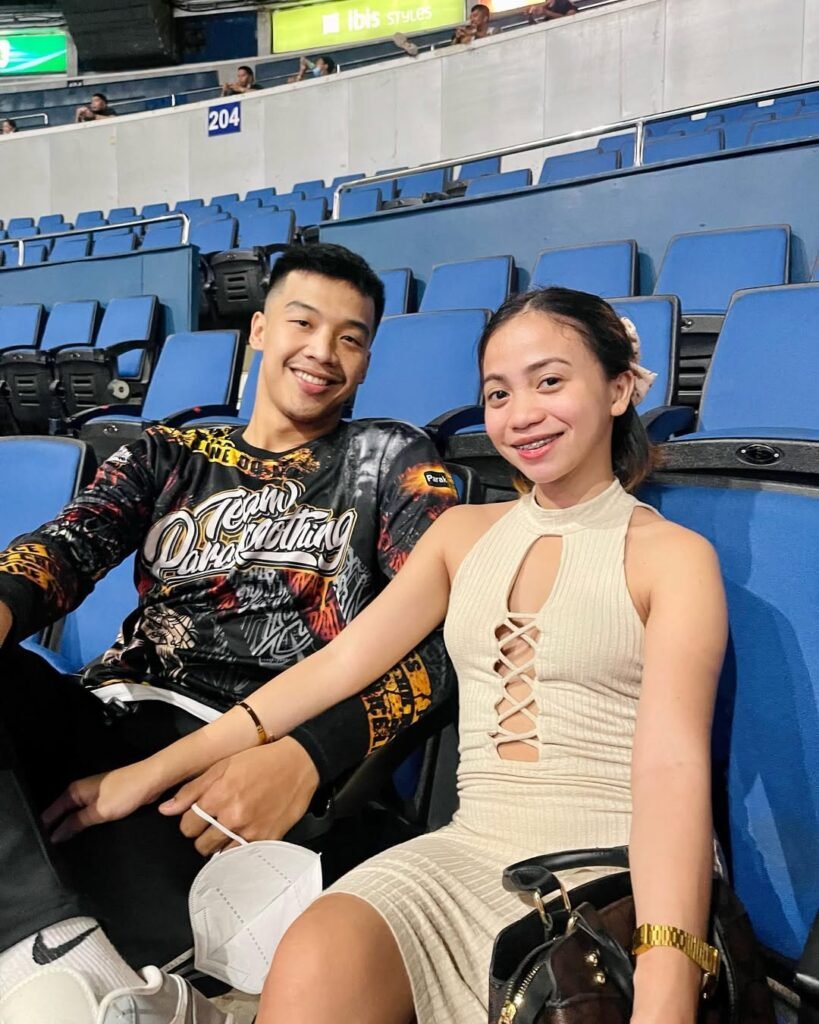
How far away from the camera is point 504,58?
502 cm

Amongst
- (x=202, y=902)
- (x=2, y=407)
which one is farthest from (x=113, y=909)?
(x=2, y=407)

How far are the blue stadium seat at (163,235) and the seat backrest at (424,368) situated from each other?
11.2ft

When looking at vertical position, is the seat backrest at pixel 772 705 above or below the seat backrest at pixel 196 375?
below

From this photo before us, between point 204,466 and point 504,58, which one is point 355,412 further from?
point 504,58

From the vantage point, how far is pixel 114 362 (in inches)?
119

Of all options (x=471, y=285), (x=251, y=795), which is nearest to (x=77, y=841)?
(x=251, y=795)

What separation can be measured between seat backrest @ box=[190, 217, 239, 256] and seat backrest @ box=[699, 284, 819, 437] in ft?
12.3

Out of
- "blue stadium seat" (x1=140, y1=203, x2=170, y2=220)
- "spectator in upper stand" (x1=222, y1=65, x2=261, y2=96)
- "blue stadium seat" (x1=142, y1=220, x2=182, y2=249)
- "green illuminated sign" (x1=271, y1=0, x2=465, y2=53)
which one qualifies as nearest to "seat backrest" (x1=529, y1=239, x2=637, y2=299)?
"blue stadium seat" (x1=142, y1=220, x2=182, y2=249)

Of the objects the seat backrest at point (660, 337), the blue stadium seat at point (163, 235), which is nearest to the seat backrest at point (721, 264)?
the seat backrest at point (660, 337)

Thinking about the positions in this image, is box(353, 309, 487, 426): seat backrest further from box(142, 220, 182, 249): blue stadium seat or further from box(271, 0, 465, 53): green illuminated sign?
box(271, 0, 465, 53): green illuminated sign

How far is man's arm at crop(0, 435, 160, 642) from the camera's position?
0.77 metres

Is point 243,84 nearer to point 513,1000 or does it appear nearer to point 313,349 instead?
point 313,349

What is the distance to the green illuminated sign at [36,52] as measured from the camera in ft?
29.9

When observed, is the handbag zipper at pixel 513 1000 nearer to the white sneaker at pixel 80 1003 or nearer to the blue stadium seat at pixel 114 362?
the white sneaker at pixel 80 1003
